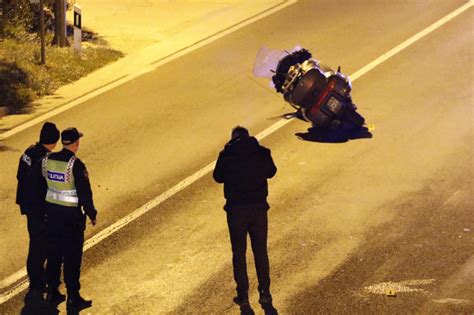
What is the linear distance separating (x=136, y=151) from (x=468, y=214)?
533cm

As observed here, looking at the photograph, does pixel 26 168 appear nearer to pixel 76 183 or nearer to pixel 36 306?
pixel 76 183

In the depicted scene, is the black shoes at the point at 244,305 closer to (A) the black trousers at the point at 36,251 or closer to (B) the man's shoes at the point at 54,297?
(B) the man's shoes at the point at 54,297

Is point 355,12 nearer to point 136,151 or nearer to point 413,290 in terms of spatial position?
point 136,151

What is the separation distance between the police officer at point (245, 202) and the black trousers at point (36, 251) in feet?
6.53

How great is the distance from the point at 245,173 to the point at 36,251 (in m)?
2.45

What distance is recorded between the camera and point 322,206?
15.9 m

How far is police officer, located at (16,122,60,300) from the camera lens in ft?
43.0

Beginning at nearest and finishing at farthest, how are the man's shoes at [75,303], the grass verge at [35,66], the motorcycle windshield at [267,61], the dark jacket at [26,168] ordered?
the man's shoes at [75,303] < the dark jacket at [26,168] < the motorcycle windshield at [267,61] < the grass verge at [35,66]

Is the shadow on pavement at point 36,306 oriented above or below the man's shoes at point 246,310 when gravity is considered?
below

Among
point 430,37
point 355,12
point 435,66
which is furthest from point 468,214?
point 355,12

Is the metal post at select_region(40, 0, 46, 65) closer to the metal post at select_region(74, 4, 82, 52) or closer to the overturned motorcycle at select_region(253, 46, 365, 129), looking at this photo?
the metal post at select_region(74, 4, 82, 52)

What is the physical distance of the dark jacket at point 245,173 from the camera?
1274 centimetres

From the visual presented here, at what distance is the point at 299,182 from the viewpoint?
55.5 ft

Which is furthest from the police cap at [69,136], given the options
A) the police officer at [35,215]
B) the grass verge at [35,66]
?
the grass verge at [35,66]
